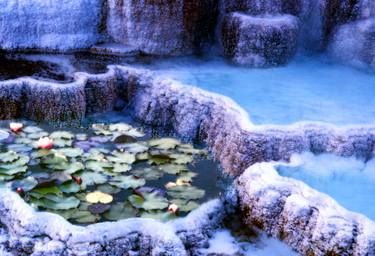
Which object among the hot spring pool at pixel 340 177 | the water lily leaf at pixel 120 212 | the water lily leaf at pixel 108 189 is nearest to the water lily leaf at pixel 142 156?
the water lily leaf at pixel 108 189

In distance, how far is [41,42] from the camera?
248 inches

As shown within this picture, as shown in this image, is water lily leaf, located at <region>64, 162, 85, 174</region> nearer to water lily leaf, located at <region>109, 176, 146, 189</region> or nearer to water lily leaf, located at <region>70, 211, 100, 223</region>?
water lily leaf, located at <region>109, 176, 146, 189</region>

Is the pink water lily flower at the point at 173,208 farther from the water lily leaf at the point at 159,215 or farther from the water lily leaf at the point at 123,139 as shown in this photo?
the water lily leaf at the point at 123,139

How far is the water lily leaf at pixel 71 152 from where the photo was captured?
15.0ft

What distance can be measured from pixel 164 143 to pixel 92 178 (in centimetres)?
98

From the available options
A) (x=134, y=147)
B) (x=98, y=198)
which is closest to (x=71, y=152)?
(x=134, y=147)

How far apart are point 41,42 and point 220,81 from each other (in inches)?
85.0

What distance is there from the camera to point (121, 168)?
4422 mm

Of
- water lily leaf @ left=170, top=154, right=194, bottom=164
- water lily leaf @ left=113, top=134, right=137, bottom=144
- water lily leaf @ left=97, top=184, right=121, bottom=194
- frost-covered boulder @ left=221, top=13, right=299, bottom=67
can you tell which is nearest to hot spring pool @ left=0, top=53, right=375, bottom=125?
frost-covered boulder @ left=221, top=13, right=299, bottom=67

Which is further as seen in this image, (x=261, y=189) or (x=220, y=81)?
(x=220, y=81)

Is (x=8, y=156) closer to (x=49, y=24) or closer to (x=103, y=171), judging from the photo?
(x=103, y=171)

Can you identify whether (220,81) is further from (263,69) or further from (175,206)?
(175,206)

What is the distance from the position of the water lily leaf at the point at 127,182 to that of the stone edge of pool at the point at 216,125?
29.7 inches

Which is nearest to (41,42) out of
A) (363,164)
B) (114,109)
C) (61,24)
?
(61,24)
